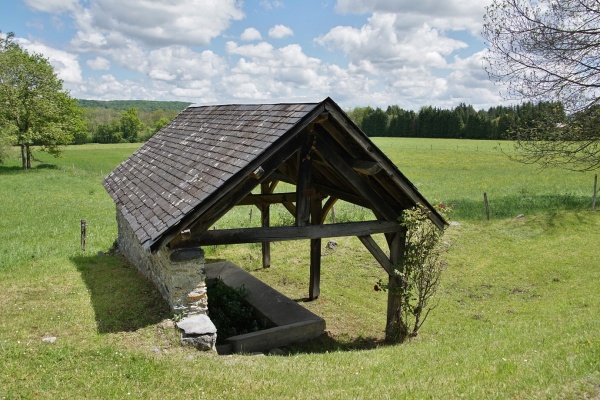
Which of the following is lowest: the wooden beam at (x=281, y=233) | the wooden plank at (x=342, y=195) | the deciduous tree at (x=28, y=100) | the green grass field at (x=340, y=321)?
the green grass field at (x=340, y=321)

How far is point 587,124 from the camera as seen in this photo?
1523 centimetres

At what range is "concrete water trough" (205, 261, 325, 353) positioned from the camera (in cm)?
811

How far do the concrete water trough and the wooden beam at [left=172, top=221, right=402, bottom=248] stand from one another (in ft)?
5.89

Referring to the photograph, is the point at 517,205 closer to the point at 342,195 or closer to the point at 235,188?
the point at 342,195

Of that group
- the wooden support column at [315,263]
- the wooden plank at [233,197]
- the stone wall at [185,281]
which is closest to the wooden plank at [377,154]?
the wooden plank at [233,197]

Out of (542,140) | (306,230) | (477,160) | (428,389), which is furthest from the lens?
(477,160)

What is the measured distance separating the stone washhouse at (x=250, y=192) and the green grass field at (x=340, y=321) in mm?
627

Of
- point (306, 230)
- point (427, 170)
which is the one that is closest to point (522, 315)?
point (306, 230)

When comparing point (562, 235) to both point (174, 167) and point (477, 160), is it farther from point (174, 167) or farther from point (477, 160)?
point (477, 160)

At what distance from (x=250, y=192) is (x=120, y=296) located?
3594 mm

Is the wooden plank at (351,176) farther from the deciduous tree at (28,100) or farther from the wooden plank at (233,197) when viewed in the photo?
the deciduous tree at (28,100)

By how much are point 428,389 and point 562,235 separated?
12.8 metres

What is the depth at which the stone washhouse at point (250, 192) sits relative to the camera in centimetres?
687

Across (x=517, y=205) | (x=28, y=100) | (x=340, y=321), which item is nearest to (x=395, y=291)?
(x=340, y=321)
